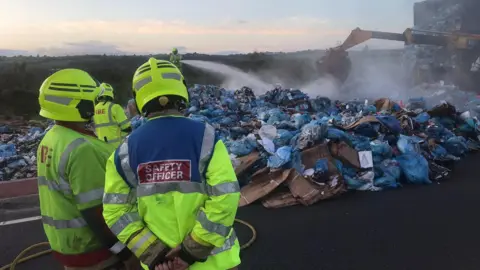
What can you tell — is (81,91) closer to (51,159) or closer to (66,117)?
(66,117)

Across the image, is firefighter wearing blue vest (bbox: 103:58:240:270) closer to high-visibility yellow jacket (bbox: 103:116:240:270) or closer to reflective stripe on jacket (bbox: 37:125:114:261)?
high-visibility yellow jacket (bbox: 103:116:240:270)

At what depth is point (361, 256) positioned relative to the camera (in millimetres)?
4352

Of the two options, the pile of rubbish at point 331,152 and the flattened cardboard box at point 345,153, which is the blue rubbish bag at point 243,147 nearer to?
the pile of rubbish at point 331,152

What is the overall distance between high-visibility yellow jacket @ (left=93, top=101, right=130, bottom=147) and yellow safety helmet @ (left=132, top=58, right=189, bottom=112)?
4385mm

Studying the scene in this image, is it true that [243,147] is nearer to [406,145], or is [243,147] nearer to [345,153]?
[345,153]

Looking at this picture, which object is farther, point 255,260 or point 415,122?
point 415,122

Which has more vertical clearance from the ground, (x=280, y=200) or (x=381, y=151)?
(x=381, y=151)

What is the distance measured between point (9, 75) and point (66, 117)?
82.1 ft

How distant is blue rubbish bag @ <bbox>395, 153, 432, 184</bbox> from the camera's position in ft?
22.9

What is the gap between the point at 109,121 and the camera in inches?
245

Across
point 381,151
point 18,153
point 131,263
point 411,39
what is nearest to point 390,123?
point 381,151

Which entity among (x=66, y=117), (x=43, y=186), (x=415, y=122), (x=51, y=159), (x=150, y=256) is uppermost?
(x=66, y=117)

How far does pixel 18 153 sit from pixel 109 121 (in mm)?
4150

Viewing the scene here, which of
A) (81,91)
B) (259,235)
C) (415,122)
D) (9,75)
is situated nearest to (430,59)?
(415,122)
